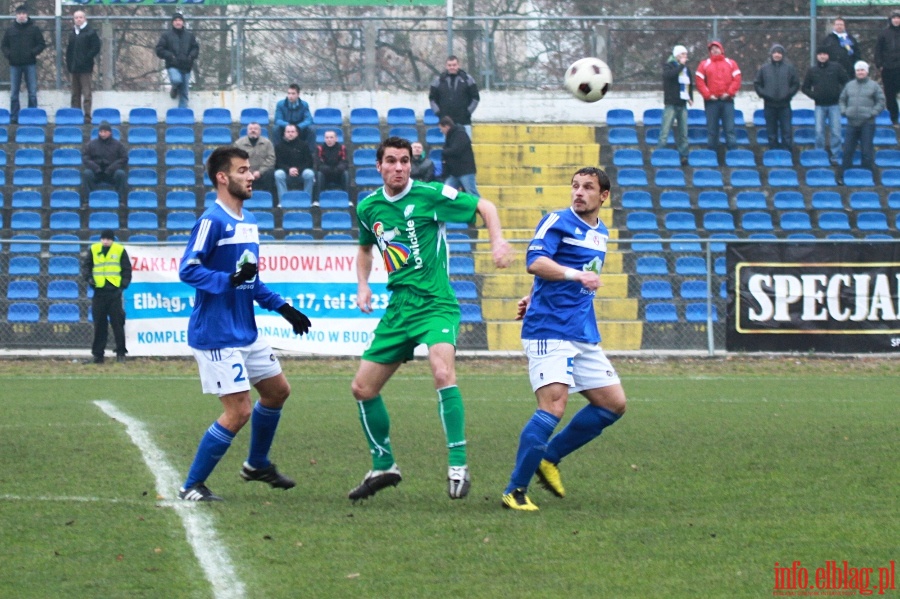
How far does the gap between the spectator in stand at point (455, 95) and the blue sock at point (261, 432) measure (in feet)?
48.1

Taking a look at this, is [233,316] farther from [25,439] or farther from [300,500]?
[25,439]

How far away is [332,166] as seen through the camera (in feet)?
69.9

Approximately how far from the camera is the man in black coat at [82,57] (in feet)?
74.5

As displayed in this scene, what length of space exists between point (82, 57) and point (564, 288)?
18.0m

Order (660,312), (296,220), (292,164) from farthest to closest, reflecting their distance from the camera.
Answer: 1. (292,164)
2. (296,220)
3. (660,312)

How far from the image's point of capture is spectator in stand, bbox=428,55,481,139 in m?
21.8

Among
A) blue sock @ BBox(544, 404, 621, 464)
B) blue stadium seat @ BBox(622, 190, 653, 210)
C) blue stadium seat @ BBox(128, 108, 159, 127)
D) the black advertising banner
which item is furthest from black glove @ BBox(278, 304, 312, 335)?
blue stadium seat @ BBox(128, 108, 159, 127)

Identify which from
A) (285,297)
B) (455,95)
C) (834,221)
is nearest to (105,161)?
(285,297)

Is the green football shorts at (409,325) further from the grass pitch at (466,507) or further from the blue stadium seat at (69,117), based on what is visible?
the blue stadium seat at (69,117)

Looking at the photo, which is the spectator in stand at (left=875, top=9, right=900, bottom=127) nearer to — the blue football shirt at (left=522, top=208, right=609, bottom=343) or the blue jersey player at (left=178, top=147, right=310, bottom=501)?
the blue football shirt at (left=522, top=208, right=609, bottom=343)

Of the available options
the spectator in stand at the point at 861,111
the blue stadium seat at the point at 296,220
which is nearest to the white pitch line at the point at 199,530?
the blue stadium seat at the point at 296,220

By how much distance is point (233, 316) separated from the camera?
7.30 m

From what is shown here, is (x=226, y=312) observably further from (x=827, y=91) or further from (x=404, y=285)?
(x=827, y=91)

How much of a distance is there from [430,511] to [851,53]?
18901 millimetres
